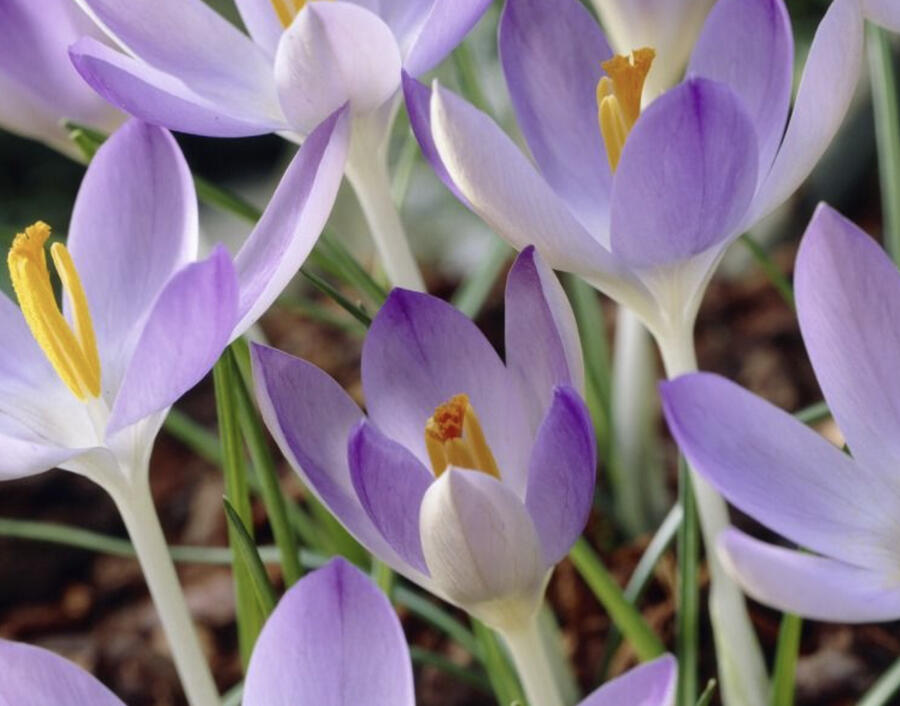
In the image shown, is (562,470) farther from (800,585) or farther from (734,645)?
(734,645)

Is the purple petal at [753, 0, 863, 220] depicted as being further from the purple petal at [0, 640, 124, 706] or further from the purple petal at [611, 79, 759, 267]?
the purple petal at [0, 640, 124, 706]

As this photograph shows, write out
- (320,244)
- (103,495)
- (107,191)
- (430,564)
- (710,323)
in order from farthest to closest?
(710,323) → (103,495) → (320,244) → (107,191) → (430,564)

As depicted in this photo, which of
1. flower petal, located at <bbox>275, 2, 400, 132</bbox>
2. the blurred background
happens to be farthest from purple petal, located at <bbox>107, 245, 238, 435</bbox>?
the blurred background

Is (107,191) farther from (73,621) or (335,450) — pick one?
(73,621)

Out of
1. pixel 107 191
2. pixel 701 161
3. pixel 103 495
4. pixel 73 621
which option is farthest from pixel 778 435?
pixel 103 495

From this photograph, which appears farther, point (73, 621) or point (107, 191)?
point (73, 621)

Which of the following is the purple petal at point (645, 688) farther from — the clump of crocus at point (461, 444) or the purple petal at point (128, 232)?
the purple petal at point (128, 232)

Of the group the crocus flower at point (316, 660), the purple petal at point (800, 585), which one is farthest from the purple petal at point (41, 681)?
the purple petal at point (800, 585)
